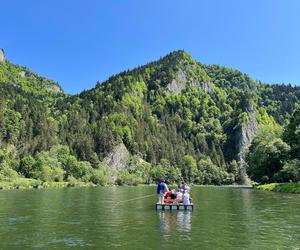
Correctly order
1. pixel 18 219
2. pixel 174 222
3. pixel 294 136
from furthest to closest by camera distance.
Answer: pixel 294 136
pixel 18 219
pixel 174 222

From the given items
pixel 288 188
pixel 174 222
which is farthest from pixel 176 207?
pixel 288 188

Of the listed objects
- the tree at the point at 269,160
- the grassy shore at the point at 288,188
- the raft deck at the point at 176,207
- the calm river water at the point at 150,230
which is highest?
the tree at the point at 269,160

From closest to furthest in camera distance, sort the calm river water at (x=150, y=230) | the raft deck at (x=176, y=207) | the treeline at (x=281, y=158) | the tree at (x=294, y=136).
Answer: the calm river water at (x=150, y=230) < the raft deck at (x=176, y=207) < the treeline at (x=281, y=158) < the tree at (x=294, y=136)

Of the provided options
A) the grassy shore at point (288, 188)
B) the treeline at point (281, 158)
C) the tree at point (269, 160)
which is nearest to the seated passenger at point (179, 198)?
the grassy shore at point (288, 188)

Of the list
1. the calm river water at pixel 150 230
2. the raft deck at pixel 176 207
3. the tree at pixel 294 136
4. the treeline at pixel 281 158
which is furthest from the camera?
the tree at pixel 294 136

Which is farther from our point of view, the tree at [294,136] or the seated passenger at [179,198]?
the tree at [294,136]

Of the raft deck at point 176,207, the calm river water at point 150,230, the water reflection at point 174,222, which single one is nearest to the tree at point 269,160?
the calm river water at point 150,230

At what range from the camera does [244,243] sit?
99.8ft

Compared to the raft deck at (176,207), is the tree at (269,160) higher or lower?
higher

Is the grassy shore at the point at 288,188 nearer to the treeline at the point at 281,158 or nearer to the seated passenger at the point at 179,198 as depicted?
the treeline at the point at 281,158

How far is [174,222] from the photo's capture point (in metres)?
41.7

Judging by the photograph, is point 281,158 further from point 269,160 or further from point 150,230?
point 150,230

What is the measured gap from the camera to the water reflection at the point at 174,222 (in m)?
35.7

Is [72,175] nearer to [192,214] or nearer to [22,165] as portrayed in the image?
[22,165]
